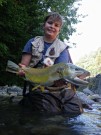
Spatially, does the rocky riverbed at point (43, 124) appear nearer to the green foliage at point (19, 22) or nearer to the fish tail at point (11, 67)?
the fish tail at point (11, 67)

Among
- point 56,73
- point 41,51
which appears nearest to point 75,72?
point 56,73

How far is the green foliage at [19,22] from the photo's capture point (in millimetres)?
11188

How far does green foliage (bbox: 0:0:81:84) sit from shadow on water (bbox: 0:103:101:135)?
4429 millimetres

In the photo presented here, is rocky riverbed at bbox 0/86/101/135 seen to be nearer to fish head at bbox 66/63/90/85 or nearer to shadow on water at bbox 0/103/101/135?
shadow on water at bbox 0/103/101/135

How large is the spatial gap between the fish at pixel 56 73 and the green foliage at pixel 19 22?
4.87m

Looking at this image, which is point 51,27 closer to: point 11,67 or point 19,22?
point 11,67

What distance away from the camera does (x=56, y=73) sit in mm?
5277

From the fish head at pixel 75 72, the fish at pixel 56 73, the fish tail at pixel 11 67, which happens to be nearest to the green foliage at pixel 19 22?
the fish tail at pixel 11 67

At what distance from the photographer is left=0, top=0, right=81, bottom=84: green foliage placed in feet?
36.7

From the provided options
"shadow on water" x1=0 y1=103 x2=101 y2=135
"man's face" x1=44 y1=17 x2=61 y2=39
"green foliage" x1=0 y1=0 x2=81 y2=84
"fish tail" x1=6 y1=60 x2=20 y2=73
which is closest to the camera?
"shadow on water" x1=0 y1=103 x2=101 y2=135

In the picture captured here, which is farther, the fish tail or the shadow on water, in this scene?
the fish tail

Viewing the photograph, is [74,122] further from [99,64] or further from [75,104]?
[99,64]

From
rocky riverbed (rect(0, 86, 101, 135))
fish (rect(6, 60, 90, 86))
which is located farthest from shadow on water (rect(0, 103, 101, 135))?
fish (rect(6, 60, 90, 86))

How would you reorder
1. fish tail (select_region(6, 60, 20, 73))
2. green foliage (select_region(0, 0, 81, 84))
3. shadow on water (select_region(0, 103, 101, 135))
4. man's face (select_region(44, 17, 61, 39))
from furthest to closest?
green foliage (select_region(0, 0, 81, 84)) < man's face (select_region(44, 17, 61, 39)) < fish tail (select_region(6, 60, 20, 73)) < shadow on water (select_region(0, 103, 101, 135))
